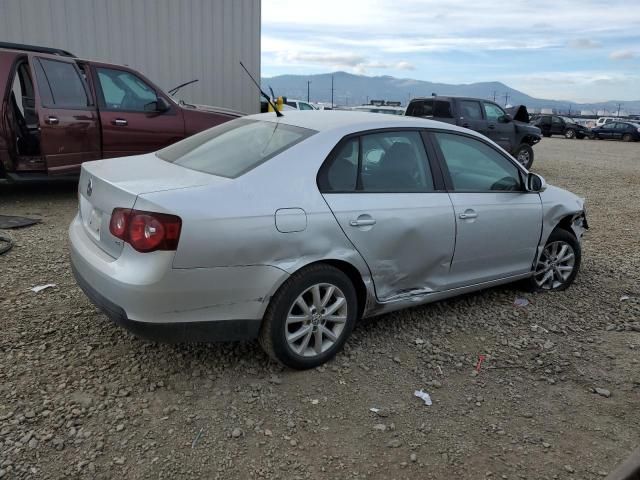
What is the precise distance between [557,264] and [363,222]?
236 cm

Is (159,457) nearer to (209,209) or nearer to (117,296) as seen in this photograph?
(117,296)

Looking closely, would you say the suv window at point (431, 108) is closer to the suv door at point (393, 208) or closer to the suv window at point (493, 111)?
the suv window at point (493, 111)

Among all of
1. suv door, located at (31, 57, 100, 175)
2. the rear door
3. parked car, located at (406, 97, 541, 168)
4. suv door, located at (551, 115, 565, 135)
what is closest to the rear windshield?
suv door, located at (31, 57, 100, 175)

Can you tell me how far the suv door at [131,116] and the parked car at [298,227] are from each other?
152 inches

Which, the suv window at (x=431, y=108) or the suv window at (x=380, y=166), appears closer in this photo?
the suv window at (x=380, y=166)

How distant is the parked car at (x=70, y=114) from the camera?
6715 millimetres

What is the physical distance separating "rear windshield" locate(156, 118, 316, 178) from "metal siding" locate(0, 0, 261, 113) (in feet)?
25.6

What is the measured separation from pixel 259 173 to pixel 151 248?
72cm

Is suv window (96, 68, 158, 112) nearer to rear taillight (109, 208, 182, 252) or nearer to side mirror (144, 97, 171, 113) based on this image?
side mirror (144, 97, 171, 113)

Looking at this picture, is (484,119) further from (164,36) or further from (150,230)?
(150,230)

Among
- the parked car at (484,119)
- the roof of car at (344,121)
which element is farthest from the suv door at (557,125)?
the roof of car at (344,121)

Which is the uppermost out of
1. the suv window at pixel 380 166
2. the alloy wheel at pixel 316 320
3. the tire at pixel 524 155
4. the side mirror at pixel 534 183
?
the suv window at pixel 380 166

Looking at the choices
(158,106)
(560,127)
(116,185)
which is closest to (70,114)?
(158,106)

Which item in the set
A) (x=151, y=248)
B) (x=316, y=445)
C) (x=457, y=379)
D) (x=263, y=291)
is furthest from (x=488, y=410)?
(x=151, y=248)
